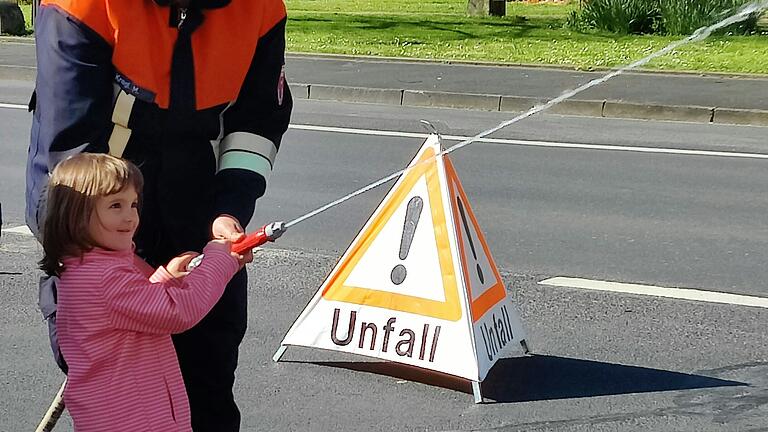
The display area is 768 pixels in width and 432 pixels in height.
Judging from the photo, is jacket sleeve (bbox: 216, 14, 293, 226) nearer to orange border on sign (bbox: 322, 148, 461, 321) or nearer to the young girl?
the young girl

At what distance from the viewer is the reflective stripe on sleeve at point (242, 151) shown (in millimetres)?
3219

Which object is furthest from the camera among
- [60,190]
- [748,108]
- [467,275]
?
[748,108]

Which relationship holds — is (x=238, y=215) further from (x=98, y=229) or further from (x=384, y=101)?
(x=384, y=101)

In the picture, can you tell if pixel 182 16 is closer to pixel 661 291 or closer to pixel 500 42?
Answer: pixel 661 291

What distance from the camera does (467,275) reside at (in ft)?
16.6

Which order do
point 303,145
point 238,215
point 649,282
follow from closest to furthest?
point 238,215 < point 649,282 < point 303,145

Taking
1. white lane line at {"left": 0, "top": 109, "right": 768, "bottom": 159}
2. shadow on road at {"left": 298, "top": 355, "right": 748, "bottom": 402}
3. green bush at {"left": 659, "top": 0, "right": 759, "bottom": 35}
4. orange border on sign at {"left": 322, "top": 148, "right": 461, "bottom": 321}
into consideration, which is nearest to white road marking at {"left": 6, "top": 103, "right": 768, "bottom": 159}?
white lane line at {"left": 0, "top": 109, "right": 768, "bottom": 159}

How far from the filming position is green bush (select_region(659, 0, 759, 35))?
20291mm

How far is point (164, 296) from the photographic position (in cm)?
285

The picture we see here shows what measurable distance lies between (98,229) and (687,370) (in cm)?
316

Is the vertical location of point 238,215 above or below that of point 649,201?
above

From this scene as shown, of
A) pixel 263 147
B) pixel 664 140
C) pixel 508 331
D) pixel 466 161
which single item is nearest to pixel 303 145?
pixel 466 161

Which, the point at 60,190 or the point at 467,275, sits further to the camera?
the point at 467,275

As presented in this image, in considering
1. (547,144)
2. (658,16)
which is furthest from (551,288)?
(658,16)
